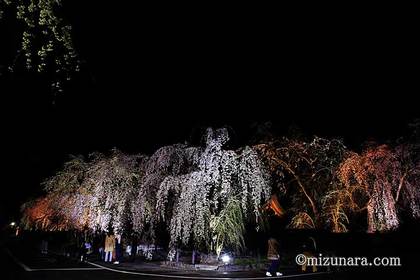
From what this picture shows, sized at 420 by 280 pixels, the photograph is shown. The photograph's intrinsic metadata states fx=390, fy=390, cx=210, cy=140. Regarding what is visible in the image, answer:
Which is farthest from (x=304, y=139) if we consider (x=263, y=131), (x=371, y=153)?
(x=371, y=153)

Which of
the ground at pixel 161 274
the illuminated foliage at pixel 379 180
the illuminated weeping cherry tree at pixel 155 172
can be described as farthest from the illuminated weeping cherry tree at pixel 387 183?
the illuminated weeping cherry tree at pixel 155 172

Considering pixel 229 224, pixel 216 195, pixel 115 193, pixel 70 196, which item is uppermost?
pixel 70 196

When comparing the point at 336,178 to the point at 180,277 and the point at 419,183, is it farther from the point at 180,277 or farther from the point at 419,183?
the point at 180,277

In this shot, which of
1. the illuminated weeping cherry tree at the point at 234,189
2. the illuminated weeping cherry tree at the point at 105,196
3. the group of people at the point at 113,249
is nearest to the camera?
the illuminated weeping cherry tree at the point at 234,189

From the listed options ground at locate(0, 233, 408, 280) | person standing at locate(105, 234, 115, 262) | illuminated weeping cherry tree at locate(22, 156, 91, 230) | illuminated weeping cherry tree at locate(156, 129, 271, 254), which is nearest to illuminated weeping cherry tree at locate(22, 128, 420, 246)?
illuminated weeping cherry tree at locate(156, 129, 271, 254)

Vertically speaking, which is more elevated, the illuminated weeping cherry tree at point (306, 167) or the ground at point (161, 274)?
the illuminated weeping cherry tree at point (306, 167)

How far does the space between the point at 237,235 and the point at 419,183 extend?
9.44 m

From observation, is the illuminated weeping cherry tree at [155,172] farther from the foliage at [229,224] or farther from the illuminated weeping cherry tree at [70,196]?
the illuminated weeping cherry tree at [70,196]

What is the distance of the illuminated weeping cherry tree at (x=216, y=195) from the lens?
56.2 ft

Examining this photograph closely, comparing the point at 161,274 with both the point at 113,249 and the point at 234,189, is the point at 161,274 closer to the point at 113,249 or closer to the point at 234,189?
the point at 234,189

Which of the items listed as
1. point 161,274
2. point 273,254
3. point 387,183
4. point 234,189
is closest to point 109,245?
point 161,274

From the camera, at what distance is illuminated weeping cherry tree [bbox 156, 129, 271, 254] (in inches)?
675

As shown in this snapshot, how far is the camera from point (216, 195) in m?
17.5

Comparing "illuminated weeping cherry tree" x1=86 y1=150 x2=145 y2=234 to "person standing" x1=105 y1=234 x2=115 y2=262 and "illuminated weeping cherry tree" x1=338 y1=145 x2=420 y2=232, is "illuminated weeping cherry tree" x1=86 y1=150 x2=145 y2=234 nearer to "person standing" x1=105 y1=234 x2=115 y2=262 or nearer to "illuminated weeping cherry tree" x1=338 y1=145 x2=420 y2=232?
"person standing" x1=105 y1=234 x2=115 y2=262
